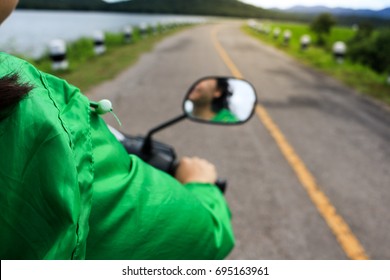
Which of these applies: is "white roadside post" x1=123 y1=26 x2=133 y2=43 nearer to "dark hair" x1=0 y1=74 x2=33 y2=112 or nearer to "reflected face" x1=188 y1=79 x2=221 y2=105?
"reflected face" x1=188 y1=79 x2=221 y2=105

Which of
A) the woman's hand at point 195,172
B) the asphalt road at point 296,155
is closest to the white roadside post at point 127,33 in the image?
the asphalt road at point 296,155

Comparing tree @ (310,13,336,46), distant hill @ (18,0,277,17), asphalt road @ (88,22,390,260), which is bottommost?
distant hill @ (18,0,277,17)

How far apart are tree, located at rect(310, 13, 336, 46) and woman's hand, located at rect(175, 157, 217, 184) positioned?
43.8 meters

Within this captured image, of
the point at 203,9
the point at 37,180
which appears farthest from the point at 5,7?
the point at 203,9

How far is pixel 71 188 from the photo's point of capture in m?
0.57

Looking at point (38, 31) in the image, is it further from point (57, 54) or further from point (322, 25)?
point (322, 25)

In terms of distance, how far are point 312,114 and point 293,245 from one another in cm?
360

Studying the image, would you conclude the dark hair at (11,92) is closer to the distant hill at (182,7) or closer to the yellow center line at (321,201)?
the yellow center line at (321,201)

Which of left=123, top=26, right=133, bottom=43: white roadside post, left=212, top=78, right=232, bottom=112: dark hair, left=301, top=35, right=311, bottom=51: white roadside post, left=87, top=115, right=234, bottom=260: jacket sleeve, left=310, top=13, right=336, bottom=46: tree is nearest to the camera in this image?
left=87, top=115, right=234, bottom=260: jacket sleeve

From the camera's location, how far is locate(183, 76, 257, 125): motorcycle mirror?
1411 millimetres

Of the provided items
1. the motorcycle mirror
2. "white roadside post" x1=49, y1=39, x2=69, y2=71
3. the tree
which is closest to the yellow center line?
the motorcycle mirror

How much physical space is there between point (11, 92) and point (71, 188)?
176 millimetres

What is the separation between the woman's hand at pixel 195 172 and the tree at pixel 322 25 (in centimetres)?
4384

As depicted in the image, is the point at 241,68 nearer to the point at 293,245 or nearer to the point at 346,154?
the point at 346,154
